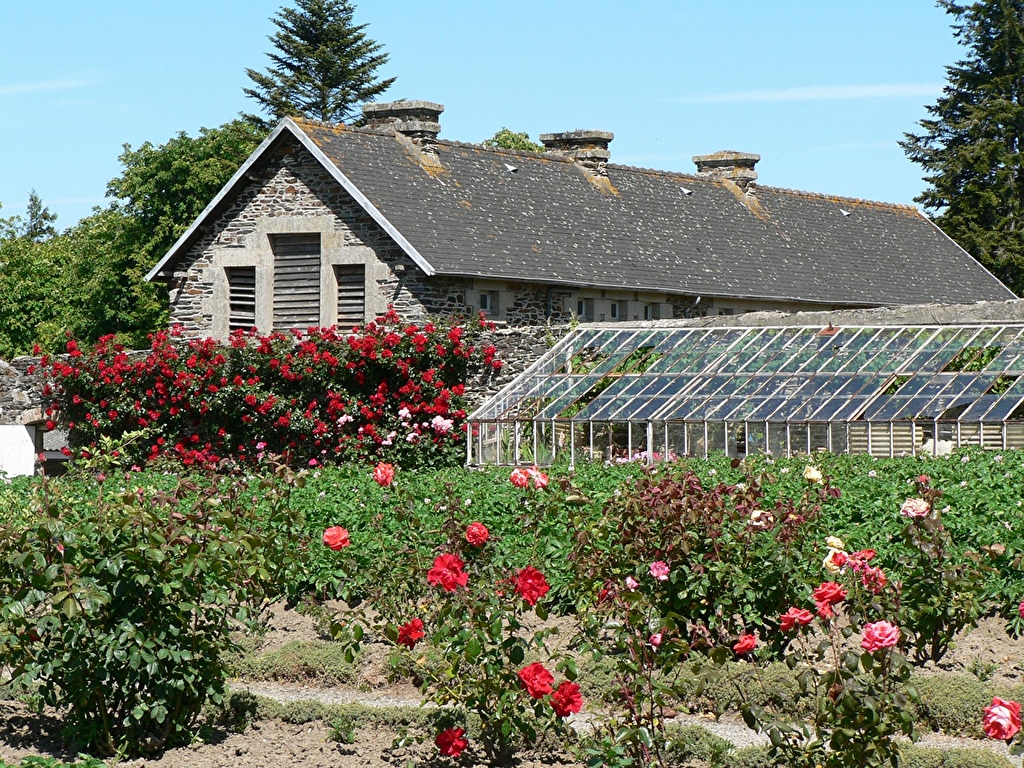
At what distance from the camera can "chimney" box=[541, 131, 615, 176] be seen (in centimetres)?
2845

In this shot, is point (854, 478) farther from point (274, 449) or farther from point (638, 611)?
point (274, 449)

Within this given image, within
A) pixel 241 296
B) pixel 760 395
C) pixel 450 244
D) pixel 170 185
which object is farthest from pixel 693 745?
pixel 170 185

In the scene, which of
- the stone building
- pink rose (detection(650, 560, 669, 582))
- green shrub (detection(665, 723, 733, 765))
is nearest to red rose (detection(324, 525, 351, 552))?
pink rose (detection(650, 560, 669, 582))

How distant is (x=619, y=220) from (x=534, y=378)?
7413 millimetres

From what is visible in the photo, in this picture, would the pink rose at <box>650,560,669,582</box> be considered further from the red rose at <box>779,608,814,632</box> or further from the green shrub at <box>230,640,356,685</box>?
the green shrub at <box>230,640,356,685</box>

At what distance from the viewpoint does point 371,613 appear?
10664 mm

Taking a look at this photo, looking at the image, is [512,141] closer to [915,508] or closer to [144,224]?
[144,224]

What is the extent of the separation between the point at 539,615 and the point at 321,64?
136 ft

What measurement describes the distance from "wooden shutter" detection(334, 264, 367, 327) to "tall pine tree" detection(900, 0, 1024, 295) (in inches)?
842

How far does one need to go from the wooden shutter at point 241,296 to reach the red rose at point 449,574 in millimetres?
18037

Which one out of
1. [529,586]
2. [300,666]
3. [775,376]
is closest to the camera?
[529,586]

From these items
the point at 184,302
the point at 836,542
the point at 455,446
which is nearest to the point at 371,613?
the point at 836,542

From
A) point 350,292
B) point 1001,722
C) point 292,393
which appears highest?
point 350,292

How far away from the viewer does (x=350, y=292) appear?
23.4 m
